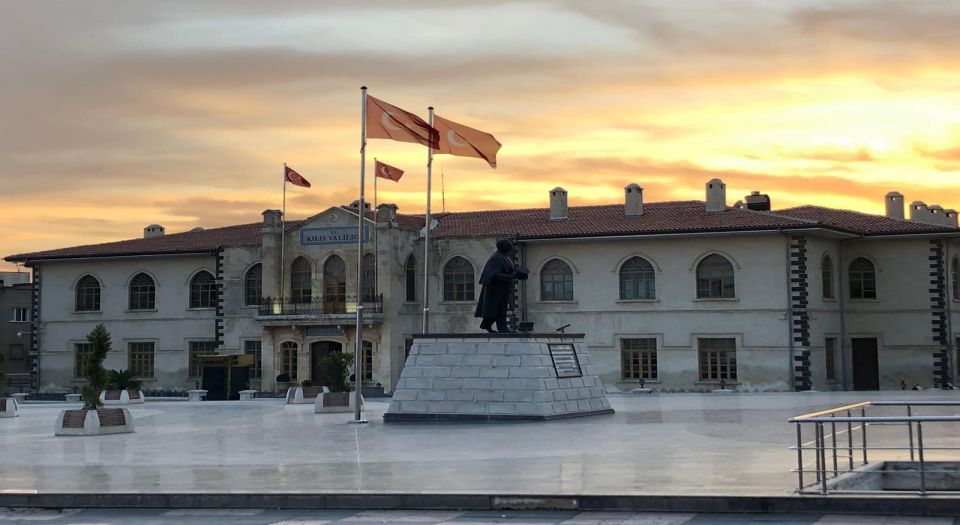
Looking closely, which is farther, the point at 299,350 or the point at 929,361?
the point at 299,350

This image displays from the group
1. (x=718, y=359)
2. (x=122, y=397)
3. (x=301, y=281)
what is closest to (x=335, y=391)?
(x=122, y=397)

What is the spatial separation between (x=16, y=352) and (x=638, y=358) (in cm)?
4133

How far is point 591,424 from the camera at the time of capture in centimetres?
2466

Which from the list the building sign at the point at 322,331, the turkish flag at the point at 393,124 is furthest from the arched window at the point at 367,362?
the turkish flag at the point at 393,124

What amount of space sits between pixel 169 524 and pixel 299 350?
4175 centimetres

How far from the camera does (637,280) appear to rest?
50.2 m

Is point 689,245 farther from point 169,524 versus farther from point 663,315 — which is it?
point 169,524

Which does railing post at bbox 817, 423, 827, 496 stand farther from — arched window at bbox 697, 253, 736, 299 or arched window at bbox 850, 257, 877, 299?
arched window at bbox 850, 257, 877, 299

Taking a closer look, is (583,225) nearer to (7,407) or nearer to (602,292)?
(602,292)

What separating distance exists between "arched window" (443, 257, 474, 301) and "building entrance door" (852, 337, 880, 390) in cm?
1641

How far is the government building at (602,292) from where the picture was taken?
4819 cm

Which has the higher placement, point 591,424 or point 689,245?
point 689,245

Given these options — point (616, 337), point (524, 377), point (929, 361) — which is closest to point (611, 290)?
point (616, 337)

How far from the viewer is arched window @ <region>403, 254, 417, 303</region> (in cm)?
5350
